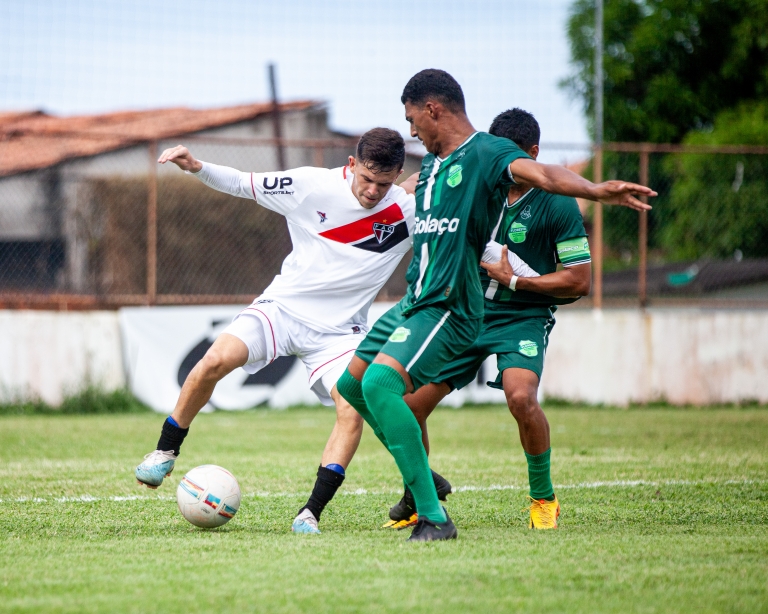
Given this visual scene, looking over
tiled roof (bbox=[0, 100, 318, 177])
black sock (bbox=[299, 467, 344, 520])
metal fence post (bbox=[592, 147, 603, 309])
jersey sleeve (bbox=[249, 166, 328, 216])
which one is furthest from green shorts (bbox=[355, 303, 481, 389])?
metal fence post (bbox=[592, 147, 603, 309])

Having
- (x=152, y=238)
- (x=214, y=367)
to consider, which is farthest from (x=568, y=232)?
(x=152, y=238)

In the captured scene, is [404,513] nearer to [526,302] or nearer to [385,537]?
[385,537]

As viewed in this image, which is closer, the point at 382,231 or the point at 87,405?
the point at 382,231

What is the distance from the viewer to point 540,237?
17.4 ft

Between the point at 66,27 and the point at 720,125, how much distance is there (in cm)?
1787

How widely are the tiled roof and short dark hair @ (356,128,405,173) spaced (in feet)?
23.5

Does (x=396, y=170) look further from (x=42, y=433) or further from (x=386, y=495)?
(x=42, y=433)

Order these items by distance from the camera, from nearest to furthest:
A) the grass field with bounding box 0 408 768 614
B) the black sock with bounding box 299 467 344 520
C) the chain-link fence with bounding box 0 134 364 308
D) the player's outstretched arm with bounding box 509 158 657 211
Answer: the grass field with bounding box 0 408 768 614 → the player's outstretched arm with bounding box 509 158 657 211 → the black sock with bounding box 299 467 344 520 → the chain-link fence with bounding box 0 134 364 308

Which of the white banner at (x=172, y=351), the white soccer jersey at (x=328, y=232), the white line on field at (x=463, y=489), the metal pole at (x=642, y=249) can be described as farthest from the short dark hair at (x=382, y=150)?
the metal pole at (x=642, y=249)

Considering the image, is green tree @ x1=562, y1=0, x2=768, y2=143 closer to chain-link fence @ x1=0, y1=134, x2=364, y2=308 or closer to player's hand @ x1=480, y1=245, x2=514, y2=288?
chain-link fence @ x1=0, y1=134, x2=364, y2=308

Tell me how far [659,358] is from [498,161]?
9.19m

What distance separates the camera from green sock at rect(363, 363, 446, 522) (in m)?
4.29

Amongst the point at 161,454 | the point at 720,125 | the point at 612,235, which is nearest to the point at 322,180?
the point at 161,454

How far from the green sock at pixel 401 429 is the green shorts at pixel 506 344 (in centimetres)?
76
